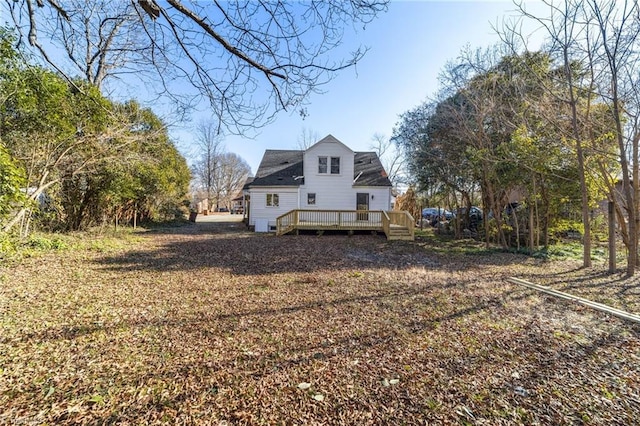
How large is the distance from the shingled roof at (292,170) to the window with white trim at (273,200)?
0.73 m

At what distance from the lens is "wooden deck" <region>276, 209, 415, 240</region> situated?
569 inches

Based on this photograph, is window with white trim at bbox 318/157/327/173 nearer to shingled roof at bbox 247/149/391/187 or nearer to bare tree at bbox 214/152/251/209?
shingled roof at bbox 247/149/391/187

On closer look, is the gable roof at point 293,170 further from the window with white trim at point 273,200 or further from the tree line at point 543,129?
the tree line at point 543,129

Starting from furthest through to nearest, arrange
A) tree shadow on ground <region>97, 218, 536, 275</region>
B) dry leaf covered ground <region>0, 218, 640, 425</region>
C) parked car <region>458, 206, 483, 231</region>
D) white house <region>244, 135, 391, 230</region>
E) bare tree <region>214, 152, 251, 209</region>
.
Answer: bare tree <region>214, 152, 251, 209</region>
white house <region>244, 135, 391, 230</region>
parked car <region>458, 206, 483, 231</region>
tree shadow on ground <region>97, 218, 536, 275</region>
dry leaf covered ground <region>0, 218, 640, 425</region>

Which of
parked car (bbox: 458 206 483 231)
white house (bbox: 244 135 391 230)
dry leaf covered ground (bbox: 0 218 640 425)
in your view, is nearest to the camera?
dry leaf covered ground (bbox: 0 218 640 425)

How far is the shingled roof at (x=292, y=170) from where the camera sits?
16.9m

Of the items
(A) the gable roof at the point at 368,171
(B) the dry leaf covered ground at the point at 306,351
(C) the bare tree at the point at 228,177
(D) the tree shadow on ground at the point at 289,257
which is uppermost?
(C) the bare tree at the point at 228,177

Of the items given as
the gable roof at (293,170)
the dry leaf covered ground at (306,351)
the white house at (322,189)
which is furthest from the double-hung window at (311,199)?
the dry leaf covered ground at (306,351)

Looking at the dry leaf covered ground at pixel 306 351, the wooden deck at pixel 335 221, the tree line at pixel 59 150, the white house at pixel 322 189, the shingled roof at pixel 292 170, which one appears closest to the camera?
the dry leaf covered ground at pixel 306 351

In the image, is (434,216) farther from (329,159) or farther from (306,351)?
(306,351)

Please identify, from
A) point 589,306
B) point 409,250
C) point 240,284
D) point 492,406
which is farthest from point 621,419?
point 409,250

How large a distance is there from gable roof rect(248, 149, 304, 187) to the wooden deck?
107 inches

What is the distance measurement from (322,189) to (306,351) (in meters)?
13.9

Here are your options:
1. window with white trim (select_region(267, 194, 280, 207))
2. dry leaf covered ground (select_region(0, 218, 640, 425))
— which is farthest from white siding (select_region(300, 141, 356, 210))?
dry leaf covered ground (select_region(0, 218, 640, 425))
